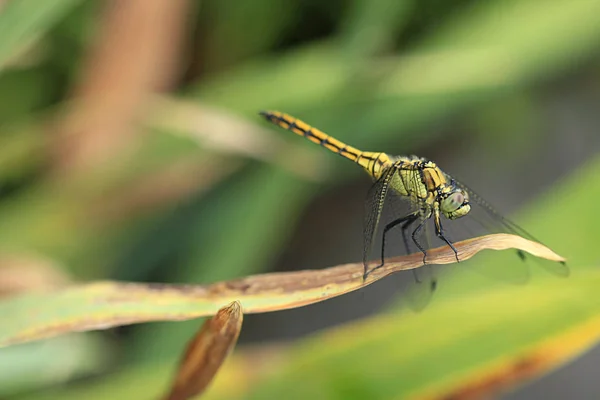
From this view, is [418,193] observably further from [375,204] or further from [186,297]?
[186,297]

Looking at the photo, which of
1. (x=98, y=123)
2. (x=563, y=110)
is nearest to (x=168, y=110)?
(x=98, y=123)

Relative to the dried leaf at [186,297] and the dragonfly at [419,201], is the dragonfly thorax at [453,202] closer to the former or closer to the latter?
the dragonfly at [419,201]

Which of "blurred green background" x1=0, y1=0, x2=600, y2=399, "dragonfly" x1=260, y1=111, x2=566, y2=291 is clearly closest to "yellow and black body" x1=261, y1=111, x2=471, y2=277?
"dragonfly" x1=260, y1=111, x2=566, y2=291

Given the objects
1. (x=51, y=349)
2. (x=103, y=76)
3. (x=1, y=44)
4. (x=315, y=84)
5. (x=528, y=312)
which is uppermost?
(x=103, y=76)

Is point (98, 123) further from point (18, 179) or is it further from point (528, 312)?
point (528, 312)

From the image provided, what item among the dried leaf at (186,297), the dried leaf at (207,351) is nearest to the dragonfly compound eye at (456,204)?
the dried leaf at (186,297)

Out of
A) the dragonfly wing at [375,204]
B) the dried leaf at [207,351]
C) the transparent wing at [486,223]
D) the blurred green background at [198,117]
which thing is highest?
the blurred green background at [198,117]
